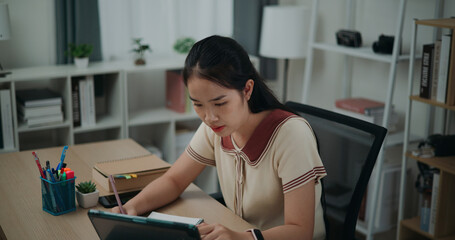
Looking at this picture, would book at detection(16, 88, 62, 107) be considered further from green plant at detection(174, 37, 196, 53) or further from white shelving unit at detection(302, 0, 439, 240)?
white shelving unit at detection(302, 0, 439, 240)

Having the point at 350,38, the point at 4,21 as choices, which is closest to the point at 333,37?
the point at 350,38

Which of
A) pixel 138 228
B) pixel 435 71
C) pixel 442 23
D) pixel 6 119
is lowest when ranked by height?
pixel 6 119

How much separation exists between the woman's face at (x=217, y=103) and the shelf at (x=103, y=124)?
67.5 inches

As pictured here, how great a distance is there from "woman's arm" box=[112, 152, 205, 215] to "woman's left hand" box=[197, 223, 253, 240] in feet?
1.11

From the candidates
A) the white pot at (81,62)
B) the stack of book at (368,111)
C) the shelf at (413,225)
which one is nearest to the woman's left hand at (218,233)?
the shelf at (413,225)

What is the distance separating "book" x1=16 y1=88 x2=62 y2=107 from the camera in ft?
9.41

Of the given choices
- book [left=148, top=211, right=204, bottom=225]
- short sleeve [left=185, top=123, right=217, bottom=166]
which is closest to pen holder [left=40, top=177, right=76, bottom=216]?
book [left=148, top=211, right=204, bottom=225]

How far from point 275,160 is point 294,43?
1834 millimetres

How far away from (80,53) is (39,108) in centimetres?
38

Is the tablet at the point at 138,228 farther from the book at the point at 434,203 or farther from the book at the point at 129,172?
the book at the point at 434,203

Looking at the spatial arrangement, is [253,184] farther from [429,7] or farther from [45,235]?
[429,7]

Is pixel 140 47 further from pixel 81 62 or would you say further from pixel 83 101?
pixel 83 101

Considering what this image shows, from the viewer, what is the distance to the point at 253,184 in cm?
163

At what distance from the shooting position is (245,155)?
5.33 feet
